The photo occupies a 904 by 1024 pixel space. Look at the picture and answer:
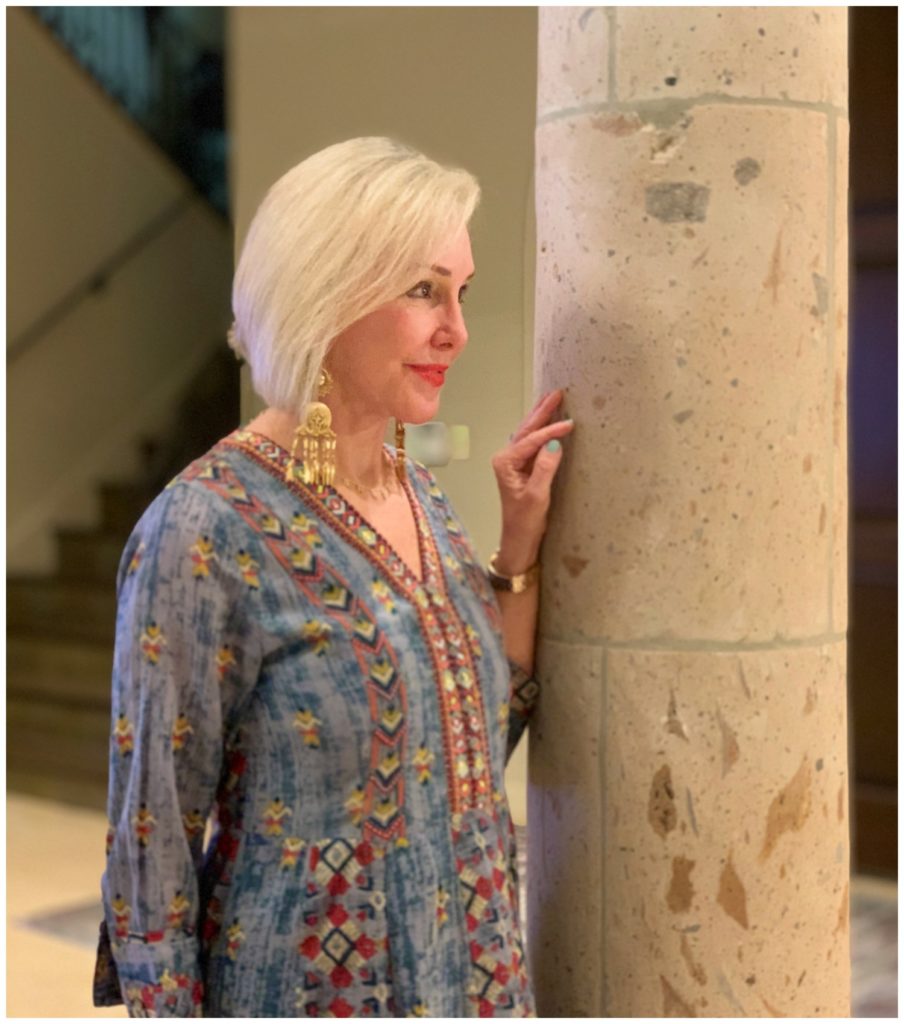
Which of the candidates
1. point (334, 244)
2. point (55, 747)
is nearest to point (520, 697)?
point (334, 244)

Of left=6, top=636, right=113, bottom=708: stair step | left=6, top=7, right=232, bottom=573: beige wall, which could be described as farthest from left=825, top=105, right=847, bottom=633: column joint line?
left=6, top=7, right=232, bottom=573: beige wall

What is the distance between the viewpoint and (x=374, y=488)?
162 cm

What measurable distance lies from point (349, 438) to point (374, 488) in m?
0.08

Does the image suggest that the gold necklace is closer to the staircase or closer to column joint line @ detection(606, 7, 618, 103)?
column joint line @ detection(606, 7, 618, 103)

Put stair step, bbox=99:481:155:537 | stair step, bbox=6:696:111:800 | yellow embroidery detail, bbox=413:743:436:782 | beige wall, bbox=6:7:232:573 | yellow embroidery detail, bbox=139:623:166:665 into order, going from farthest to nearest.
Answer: stair step, bbox=99:481:155:537
beige wall, bbox=6:7:232:573
stair step, bbox=6:696:111:800
yellow embroidery detail, bbox=413:743:436:782
yellow embroidery detail, bbox=139:623:166:665

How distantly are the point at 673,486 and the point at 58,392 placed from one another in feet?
19.2

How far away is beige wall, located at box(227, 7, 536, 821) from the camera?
1642 mm

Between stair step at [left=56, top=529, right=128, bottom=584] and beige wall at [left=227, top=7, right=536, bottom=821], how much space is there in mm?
5180

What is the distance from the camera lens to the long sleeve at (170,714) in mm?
1407

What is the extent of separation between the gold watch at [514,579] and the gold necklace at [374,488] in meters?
0.17

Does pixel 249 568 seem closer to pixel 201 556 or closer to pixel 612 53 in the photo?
pixel 201 556

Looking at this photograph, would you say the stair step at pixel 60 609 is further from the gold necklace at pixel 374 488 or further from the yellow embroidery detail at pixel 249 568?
the yellow embroidery detail at pixel 249 568

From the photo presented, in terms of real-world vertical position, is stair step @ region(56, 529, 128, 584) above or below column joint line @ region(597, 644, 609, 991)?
below

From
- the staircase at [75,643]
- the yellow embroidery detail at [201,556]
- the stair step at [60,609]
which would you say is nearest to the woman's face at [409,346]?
the yellow embroidery detail at [201,556]
